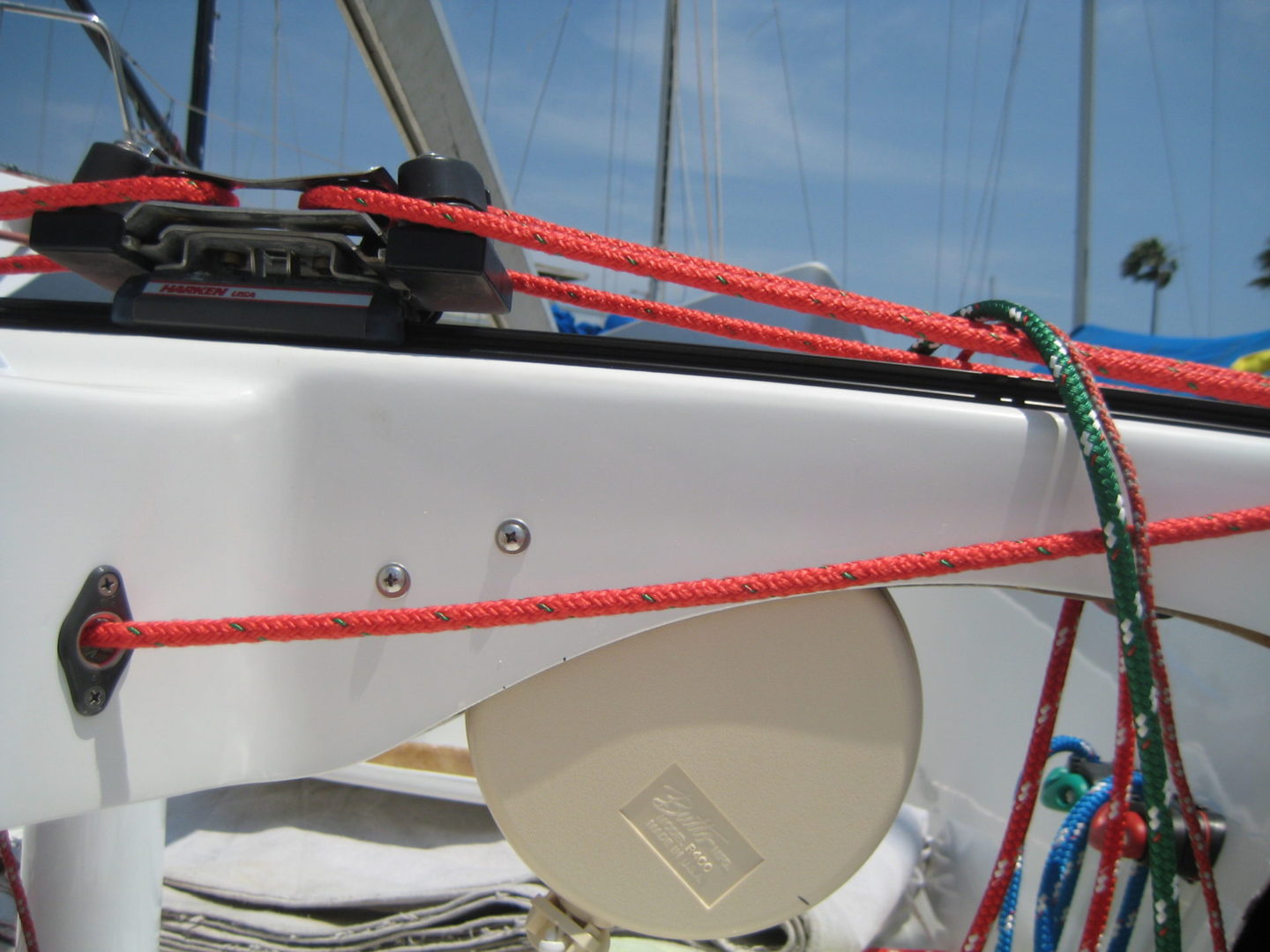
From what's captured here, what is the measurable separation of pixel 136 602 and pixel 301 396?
19 centimetres

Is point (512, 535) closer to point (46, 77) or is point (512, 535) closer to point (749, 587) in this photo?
point (749, 587)

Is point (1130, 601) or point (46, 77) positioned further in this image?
point (46, 77)

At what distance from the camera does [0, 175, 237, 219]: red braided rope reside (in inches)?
27.6

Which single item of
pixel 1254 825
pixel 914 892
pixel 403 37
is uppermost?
pixel 403 37

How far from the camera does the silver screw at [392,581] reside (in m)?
0.69

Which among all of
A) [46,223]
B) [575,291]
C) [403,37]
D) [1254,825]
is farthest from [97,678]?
[403,37]

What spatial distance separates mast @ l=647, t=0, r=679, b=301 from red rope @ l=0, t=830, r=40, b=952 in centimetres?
641

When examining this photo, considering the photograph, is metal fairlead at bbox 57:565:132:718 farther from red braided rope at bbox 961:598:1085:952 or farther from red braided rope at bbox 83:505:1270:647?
red braided rope at bbox 961:598:1085:952

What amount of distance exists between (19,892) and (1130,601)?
3.59ft

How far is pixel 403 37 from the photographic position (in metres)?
1.78

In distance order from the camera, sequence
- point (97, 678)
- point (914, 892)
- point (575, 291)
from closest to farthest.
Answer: point (97, 678) → point (575, 291) → point (914, 892)

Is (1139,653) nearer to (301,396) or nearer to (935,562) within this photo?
(935,562)

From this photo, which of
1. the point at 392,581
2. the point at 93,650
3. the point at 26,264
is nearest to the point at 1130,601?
the point at 392,581

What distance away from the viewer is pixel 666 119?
7.00m
